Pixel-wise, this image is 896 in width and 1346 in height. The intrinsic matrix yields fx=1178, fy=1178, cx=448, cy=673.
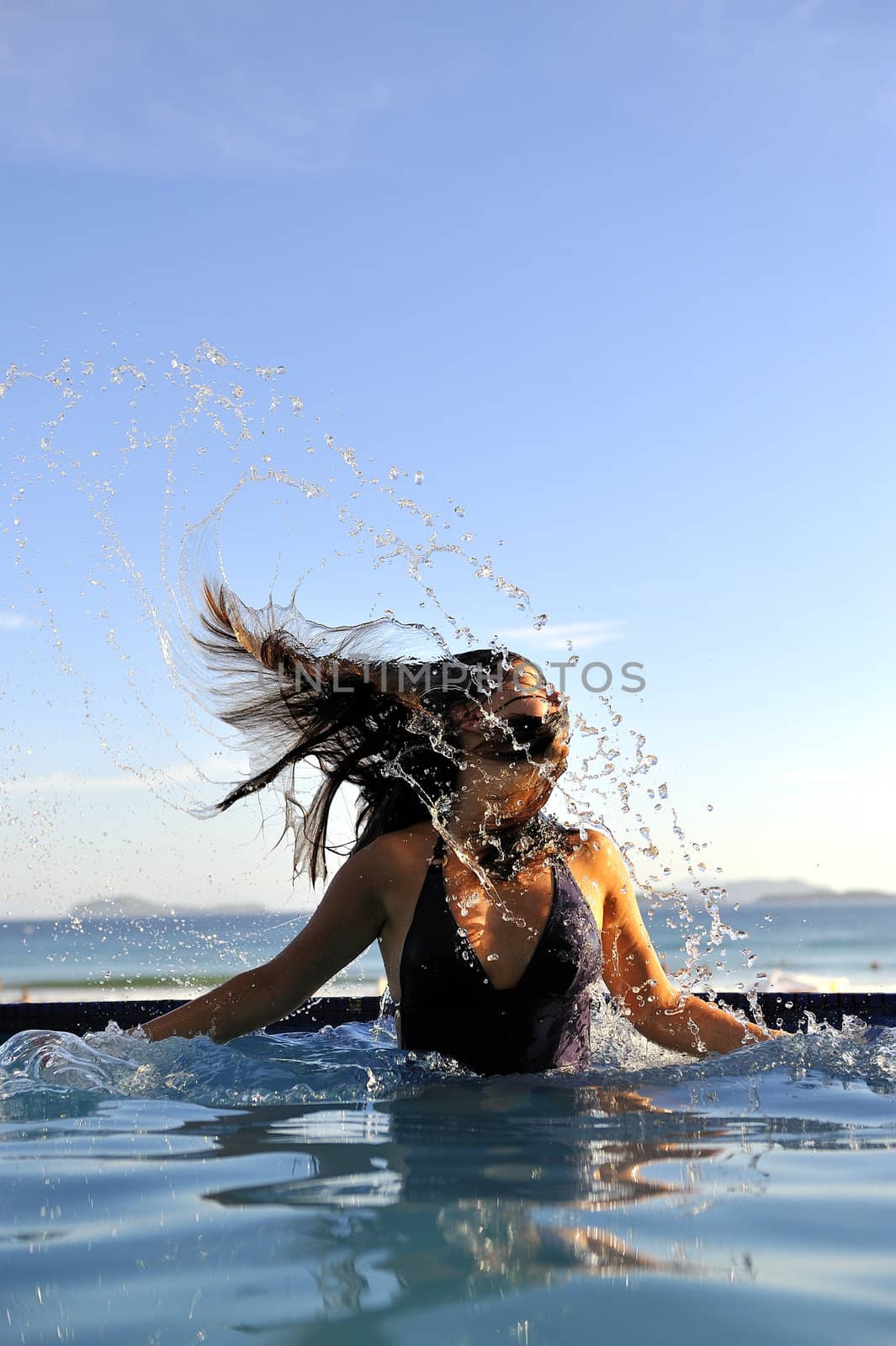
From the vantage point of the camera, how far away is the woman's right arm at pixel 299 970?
117 inches

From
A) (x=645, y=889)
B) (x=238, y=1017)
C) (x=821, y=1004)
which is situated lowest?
(x=821, y=1004)

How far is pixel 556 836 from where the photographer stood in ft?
10.7

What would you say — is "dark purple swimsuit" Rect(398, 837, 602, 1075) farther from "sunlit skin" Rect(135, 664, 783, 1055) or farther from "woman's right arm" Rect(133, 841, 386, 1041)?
"woman's right arm" Rect(133, 841, 386, 1041)

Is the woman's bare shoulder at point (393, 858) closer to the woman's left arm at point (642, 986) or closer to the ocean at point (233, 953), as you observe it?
the woman's left arm at point (642, 986)

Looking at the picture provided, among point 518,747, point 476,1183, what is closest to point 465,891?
point 518,747

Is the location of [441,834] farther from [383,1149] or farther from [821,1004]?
[821,1004]

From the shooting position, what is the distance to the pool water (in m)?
1.21

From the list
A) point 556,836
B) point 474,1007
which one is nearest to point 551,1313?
point 474,1007

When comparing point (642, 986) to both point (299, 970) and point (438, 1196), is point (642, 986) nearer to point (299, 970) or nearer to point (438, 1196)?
point (299, 970)

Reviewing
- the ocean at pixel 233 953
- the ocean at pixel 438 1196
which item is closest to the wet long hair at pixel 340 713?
the ocean at pixel 438 1196

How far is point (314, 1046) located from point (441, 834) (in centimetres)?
102

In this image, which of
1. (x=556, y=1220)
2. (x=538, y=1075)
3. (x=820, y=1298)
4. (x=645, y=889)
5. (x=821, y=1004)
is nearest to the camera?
(x=820, y=1298)

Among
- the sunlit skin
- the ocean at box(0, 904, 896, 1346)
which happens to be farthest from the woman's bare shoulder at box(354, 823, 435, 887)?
the ocean at box(0, 904, 896, 1346)

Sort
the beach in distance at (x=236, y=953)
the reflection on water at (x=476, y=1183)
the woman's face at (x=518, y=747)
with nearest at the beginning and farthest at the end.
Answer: the reflection on water at (x=476, y=1183)
the woman's face at (x=518, y=747)
the beach in distance at (x=236, y=953)
